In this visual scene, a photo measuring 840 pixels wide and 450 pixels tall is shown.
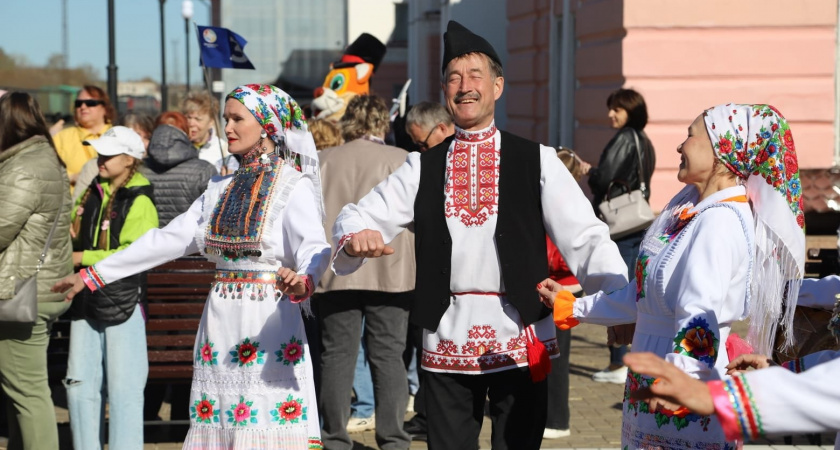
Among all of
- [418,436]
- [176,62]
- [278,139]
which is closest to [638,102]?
[418,436]

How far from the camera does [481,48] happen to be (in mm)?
4398

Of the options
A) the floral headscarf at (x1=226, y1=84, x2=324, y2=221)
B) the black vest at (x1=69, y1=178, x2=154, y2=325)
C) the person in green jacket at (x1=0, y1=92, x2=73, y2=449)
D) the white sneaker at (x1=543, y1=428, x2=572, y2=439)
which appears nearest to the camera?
the floral headscarf at (x1=226, y1=84, x2=324, y2=221)

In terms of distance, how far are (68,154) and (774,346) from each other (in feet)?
20.5

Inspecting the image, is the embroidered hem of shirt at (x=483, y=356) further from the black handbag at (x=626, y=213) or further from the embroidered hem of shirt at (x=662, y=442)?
the black handbag at (x=626, y=213)

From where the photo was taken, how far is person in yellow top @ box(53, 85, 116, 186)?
8633 mm

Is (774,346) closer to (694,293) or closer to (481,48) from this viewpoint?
(694,293)

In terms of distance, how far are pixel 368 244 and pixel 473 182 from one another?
1.76ft

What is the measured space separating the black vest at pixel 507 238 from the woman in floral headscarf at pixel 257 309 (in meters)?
0.46

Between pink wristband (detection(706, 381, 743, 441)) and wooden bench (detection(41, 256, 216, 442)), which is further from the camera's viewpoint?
wooden bench (detection(41, 256, 216, 442))

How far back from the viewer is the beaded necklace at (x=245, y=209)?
473 centimetres

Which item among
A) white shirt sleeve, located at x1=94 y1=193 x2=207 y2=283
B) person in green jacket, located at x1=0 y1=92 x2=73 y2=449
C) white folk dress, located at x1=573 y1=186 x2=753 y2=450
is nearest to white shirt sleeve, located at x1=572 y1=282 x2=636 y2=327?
white folk dress, located at x1=573 y1=186 x2=753 y2=450

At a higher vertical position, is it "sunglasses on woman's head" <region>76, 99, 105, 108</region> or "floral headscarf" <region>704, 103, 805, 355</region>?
"sunglasses on woman's head" <region>76, 99, 105, 108</region>

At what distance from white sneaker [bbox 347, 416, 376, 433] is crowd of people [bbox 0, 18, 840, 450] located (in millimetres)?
16

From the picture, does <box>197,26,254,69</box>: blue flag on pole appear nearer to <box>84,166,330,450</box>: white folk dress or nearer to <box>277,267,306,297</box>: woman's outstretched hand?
<box>84,166,330,450</box>: white folk dress
